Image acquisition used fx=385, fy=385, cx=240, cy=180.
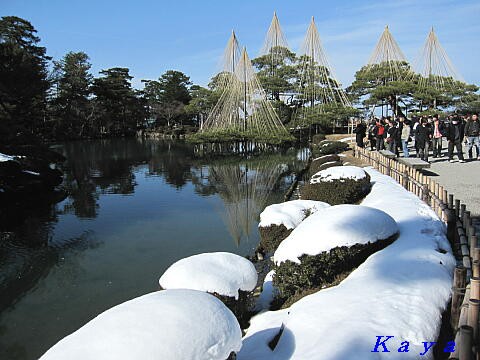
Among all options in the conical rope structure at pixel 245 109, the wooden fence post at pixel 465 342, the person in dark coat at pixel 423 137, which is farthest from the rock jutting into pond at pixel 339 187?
the conical rope structure at pixel 245 109

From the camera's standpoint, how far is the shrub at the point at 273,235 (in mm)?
6535

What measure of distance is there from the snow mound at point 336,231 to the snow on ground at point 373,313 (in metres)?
0.25

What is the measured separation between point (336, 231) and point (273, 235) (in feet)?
8.10

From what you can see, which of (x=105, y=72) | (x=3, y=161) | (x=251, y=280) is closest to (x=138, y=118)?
(x=105, y=72)

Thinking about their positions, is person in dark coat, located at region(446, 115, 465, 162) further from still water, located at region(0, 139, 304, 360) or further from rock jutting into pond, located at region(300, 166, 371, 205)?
still water, located at region(0, 139, 304, 360)

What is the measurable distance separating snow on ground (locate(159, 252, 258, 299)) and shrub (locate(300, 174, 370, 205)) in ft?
12.6

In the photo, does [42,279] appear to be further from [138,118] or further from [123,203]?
[138,118]

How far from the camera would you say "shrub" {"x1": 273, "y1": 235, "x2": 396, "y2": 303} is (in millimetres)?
4160

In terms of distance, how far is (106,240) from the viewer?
8.62 m

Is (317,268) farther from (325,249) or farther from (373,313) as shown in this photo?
(373,313)

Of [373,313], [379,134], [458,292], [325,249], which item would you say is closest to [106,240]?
[325,249]

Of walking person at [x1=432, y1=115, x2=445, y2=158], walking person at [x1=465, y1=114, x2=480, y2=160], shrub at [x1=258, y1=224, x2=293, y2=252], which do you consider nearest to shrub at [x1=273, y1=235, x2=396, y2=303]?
shrub at [x1=258, y1=224, x2=293, y2=252]

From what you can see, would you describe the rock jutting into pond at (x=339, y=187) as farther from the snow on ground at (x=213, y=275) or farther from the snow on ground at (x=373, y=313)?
the snow on ground at (x=213, y=275)

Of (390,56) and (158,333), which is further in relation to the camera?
(390,56)
